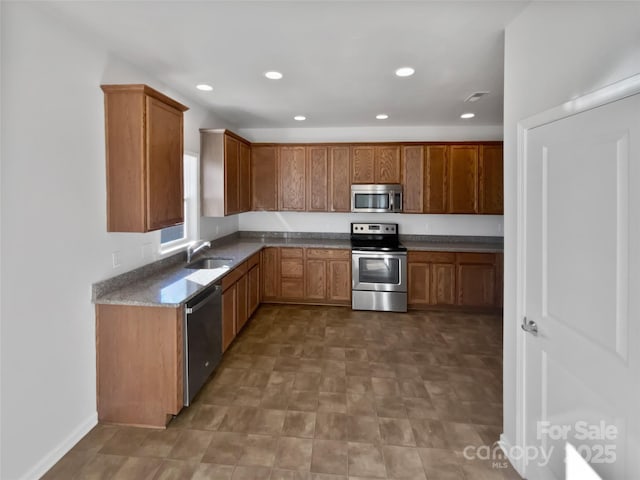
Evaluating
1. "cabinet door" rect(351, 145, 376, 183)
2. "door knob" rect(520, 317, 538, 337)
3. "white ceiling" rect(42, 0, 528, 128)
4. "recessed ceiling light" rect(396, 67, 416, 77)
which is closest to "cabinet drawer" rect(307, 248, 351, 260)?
"cabinet door" rect(351, 145, 376, 183)

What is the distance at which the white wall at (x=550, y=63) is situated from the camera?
1.31 meters

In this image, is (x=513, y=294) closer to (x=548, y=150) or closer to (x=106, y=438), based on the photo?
(x=548, y=150)

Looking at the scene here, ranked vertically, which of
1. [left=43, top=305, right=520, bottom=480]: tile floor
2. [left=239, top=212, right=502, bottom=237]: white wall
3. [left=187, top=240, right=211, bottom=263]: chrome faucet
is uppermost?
[left=239, top=212, right=502, bottom=237]: white wall

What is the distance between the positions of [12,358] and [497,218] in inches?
218

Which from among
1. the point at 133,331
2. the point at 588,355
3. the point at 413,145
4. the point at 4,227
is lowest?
the point at 133,331

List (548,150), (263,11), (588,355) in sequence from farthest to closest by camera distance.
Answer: (263,11)
(548,150)
(588,355)

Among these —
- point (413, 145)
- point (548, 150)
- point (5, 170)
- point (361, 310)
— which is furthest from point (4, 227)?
point (413, 145)

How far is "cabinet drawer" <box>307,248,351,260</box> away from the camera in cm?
502

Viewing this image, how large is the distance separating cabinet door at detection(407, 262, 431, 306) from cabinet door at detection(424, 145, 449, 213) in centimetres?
83

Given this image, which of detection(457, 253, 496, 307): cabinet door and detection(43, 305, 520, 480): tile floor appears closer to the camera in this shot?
detection(43, 305, 520, 480): tile floor

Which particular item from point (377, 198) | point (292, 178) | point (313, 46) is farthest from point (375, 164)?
point (313, 46)

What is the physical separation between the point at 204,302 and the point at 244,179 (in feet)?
8.54

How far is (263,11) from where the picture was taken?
6.67 ft

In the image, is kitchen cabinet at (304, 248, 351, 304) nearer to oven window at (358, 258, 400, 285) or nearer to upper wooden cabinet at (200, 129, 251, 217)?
oven window at (358, 258, 400, 285)
